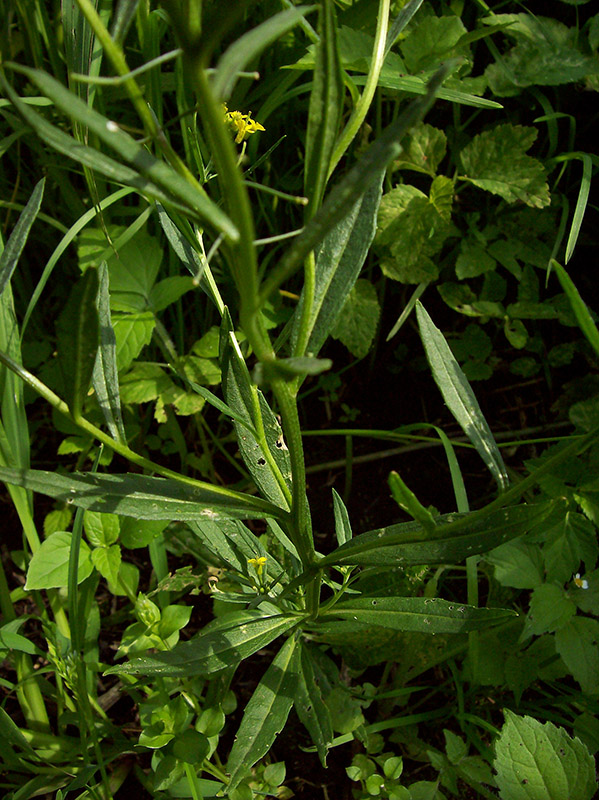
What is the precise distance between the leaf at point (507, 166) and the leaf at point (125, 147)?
3.98 ft

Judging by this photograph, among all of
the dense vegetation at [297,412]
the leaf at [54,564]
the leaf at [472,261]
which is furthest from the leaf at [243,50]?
the leaf at [472,261]

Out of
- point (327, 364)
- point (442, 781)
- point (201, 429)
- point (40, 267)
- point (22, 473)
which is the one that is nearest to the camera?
point (327, 364)

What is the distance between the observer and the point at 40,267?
1.85 m

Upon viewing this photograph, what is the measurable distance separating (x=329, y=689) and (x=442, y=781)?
25 cm

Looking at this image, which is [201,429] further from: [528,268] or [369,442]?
[528,268]

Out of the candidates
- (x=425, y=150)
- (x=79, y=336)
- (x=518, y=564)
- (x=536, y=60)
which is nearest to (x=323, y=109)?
(x=79, y=336)

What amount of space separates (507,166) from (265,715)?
51.0 inches

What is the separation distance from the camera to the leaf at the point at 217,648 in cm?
99

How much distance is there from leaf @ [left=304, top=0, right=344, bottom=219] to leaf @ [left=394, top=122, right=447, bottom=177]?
101cm

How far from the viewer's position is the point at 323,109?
2.17ft

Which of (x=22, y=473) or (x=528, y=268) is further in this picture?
(x=528, y=268)

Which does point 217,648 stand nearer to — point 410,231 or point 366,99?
point 366,99

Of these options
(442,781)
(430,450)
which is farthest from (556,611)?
(430,450)

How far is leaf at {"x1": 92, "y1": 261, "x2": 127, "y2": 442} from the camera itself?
90cm
